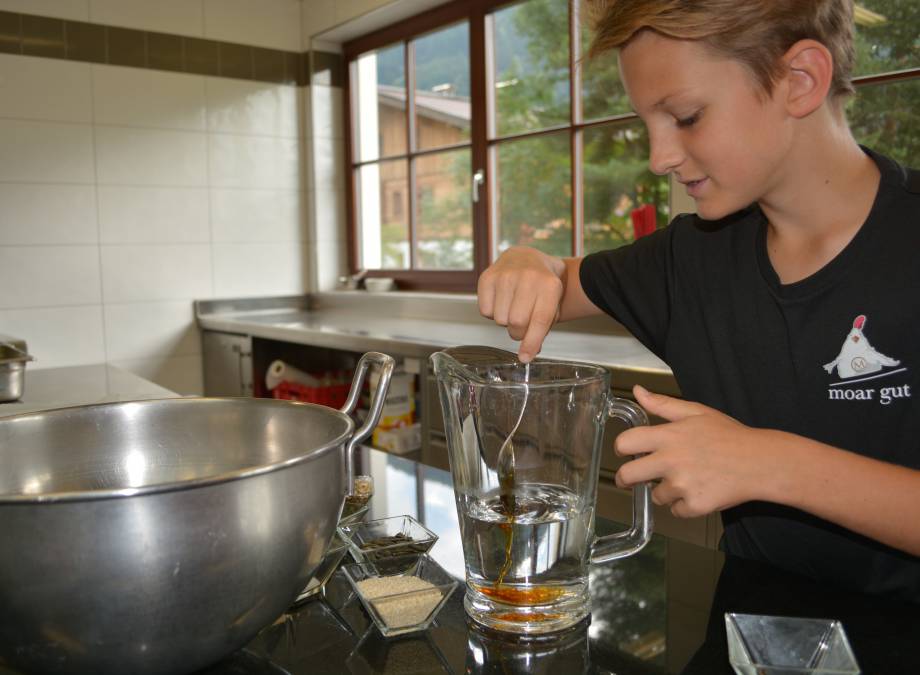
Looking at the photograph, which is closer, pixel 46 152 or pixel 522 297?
pixel 522 297

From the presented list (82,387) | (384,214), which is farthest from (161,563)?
(384,214)

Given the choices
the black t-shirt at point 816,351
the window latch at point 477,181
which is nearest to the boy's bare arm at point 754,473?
the black t-shirt at point 816,351

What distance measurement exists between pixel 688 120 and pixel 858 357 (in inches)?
12.0

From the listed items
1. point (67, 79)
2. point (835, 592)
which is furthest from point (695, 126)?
point (67, 79)

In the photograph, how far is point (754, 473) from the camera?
63cm

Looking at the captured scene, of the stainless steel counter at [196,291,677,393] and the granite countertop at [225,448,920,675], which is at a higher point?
the stainless steel counter at [196,291,677,393]

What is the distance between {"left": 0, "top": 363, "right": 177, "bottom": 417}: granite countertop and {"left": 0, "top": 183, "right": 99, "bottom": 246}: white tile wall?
1008 millimetres

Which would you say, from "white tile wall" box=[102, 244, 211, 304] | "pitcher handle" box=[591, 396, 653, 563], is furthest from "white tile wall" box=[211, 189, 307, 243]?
"pitcher handle" box=[591, 396, 653, 563]

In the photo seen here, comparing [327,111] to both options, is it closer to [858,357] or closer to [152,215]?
[152,215]

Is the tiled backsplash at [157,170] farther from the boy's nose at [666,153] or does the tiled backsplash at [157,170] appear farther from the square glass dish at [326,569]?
the square glass dish at [326,569]

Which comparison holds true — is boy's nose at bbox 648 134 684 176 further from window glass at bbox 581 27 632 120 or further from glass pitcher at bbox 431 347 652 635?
window glass at bbox 581 27 632 120

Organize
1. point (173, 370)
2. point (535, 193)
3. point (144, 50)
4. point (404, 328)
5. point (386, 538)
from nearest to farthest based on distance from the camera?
point (386, 538), point (404, 328), point (535, 193), point (144, 50), point (173, 370)

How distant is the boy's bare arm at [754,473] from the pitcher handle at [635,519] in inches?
0.4

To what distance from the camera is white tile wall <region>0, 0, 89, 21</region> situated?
2.94 metres
